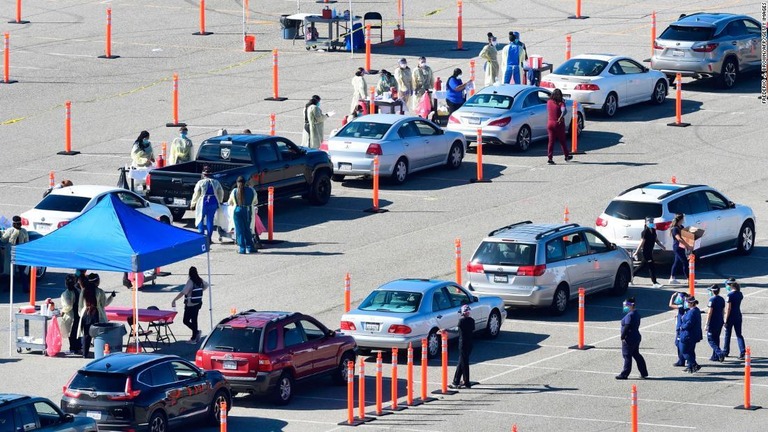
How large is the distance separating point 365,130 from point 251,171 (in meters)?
3.88

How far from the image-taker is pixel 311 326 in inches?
1081

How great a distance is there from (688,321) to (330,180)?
13065mm

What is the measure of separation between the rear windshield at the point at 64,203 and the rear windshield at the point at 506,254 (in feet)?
26.7

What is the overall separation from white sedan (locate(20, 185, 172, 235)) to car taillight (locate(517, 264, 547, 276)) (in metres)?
8.06

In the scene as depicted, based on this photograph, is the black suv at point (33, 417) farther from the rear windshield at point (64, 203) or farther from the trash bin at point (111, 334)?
the rear windshield at point (64, 203)

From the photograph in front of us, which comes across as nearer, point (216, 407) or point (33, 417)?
point (33, 417)

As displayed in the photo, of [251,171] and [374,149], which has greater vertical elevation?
[374,149]

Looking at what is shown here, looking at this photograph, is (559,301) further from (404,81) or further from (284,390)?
(404,81)

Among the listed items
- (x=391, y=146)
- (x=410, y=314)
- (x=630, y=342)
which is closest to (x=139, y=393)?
(x=410, y=314)

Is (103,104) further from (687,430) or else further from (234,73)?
(687,430)

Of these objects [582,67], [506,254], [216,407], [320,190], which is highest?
[582,67]

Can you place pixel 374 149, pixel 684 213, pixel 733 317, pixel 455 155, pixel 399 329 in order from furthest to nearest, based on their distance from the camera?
pixel 455 155, pixel 374 149, pixel 684 213, pixel 733 317, pixel 399 329

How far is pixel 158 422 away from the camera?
2420 cm

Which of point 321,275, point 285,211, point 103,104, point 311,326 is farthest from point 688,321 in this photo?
point 103,104
